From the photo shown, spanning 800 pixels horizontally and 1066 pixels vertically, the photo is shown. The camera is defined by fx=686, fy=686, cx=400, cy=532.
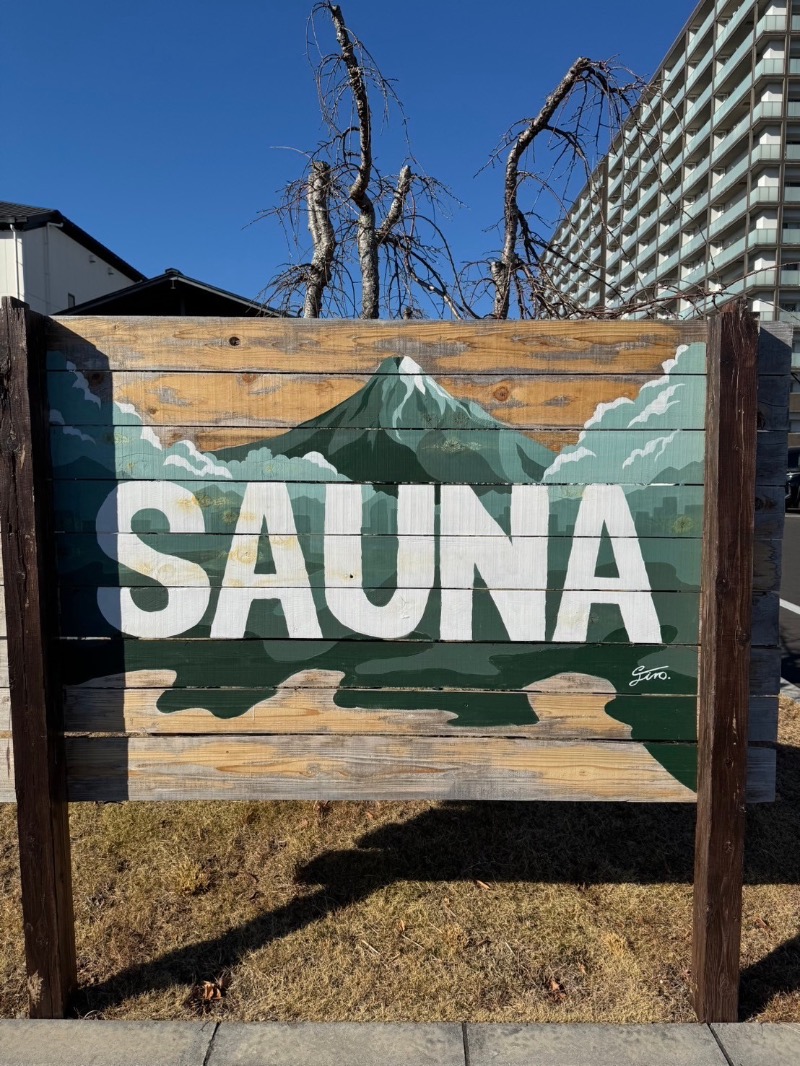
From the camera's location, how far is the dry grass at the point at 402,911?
2305 millimetres

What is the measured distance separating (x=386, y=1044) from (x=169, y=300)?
8194mm

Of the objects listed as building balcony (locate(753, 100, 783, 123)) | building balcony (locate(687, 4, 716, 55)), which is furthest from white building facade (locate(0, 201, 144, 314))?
building balcony (locate(687, 4, 716, 55))

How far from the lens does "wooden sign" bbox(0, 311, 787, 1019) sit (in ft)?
7.40

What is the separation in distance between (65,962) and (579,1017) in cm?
168

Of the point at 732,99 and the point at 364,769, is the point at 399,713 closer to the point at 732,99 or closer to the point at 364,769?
the point at 364,769

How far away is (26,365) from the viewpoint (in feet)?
6.93

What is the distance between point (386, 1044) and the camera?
2.06m

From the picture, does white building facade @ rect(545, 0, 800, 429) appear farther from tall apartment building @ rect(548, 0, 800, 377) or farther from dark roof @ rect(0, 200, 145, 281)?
dark roof @ rect(0, 200, 145, 281)

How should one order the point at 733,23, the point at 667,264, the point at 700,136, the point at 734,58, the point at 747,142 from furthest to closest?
the point at 700,136 < the point at 667,264 < the point at 734,58 < the point at 747,142 < the point at 733,23

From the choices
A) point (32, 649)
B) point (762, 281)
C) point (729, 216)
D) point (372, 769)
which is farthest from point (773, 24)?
point (32, 649)

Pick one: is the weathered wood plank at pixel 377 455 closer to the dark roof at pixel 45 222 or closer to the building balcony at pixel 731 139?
the dark roof at pixel 45 222

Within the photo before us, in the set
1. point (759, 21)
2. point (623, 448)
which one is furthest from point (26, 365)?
point (759, 21)

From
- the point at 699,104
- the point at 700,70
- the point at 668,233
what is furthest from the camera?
the point at 699,104

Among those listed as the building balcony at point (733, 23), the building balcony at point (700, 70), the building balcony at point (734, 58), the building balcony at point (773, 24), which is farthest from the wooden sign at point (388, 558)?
the building balcony at point (700, 70)
